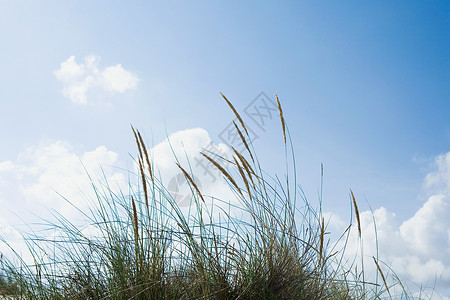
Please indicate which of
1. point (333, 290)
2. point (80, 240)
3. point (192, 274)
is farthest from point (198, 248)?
point (333, 290)

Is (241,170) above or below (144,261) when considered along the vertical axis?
above

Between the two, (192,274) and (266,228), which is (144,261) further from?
(266,228)

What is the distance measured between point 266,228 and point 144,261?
621mm

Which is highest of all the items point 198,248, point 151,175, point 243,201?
point 151,175

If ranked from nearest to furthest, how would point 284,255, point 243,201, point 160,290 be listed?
point 160,290 → point 284,255 → point 243,201

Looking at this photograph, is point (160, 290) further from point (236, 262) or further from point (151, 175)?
point (151, 175)

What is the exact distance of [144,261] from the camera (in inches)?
75.2

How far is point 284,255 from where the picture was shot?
6.64 ft

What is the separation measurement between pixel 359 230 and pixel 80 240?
147 centimetres

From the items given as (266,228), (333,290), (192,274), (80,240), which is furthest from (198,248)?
(333,290)

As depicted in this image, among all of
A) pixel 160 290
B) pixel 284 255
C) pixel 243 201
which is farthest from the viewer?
pixel 243 201

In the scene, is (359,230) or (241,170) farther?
(359,230)

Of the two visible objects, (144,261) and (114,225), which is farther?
(114,225)

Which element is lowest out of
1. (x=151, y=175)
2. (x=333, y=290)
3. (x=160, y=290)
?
(x=333, y=290)
